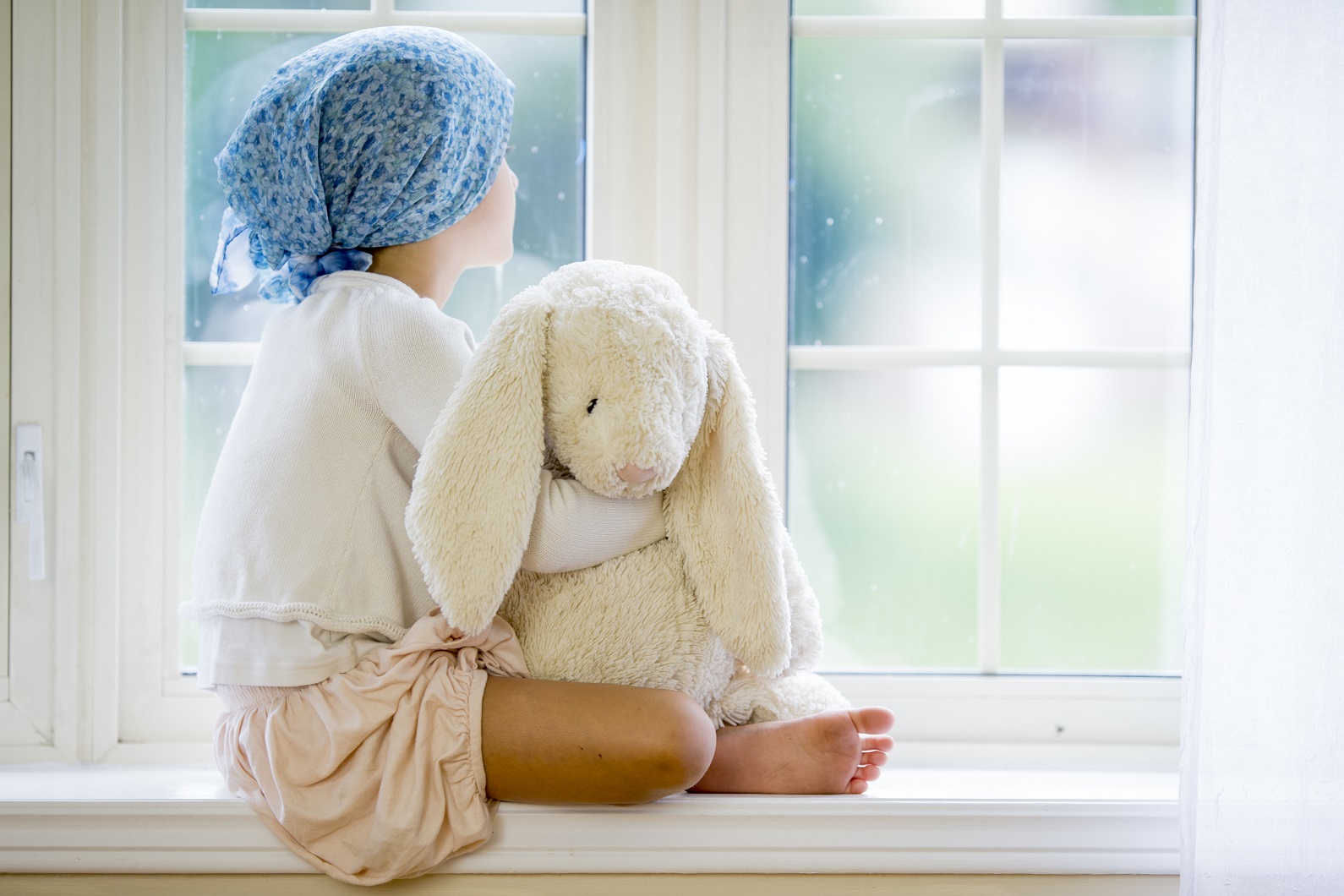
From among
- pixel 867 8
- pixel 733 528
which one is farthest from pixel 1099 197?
pixel 733 528

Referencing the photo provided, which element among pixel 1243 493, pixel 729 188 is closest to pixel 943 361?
pixel 729 188

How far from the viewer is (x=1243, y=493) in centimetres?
91

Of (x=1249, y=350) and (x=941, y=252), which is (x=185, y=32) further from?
(x=1249, y=350)

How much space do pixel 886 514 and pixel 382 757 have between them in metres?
0.74

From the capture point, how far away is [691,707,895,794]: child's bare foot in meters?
0.99

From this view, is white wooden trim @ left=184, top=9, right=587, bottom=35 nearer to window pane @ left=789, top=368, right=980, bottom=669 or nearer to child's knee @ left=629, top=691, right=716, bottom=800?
window pane @ left=789, top=368, right=980, bottom=669

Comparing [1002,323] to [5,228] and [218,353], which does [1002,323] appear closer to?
[218,353]

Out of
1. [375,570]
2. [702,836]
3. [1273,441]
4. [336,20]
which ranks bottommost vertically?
[702,836]

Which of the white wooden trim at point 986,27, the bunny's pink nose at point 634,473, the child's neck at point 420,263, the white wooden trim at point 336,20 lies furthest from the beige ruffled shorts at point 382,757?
the white wooden trim at point 986,27

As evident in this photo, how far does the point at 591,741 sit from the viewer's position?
34.8 inches

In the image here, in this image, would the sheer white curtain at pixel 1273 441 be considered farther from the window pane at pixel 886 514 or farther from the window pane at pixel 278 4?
the window pane at pixel 278 4

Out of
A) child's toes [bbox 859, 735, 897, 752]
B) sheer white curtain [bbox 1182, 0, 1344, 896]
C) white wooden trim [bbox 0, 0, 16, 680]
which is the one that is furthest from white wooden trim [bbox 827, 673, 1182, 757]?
white wooden trim [bbox 0, 0, 16, 680]

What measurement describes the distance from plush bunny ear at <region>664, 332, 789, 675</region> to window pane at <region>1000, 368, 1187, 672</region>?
21.1 inches

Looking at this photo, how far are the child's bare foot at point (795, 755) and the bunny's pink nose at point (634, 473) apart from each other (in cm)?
30
